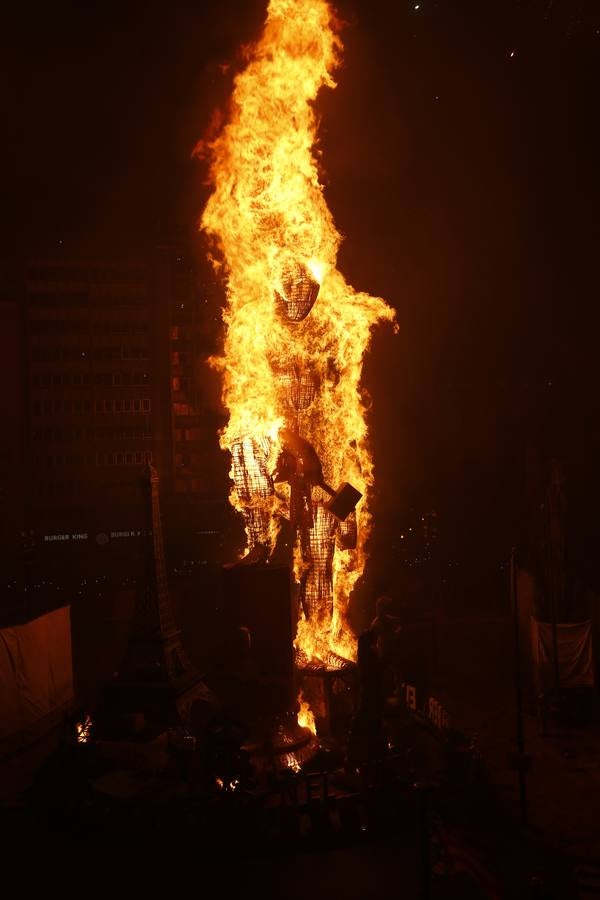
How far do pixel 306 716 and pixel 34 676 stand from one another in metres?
6.37

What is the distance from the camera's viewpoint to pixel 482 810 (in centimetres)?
1141

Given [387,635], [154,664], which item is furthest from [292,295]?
[154,664]

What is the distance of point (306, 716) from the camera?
15.3m

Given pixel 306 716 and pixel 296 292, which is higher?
pixel 296 292

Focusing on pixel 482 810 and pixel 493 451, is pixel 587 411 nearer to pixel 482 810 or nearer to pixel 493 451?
pixel 493 451

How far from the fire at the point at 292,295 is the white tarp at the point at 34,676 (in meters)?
5.62

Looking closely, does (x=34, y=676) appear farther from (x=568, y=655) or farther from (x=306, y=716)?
(x=568, y=655)

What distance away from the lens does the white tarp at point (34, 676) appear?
1625cm

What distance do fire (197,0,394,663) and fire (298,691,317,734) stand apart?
1415mm

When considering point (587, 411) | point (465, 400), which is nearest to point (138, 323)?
point (465, 400)

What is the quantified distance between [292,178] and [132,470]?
28326 mm

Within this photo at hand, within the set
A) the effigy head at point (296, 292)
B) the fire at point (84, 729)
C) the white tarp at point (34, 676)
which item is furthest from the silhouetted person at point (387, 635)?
the white tarp at point (34, 676)

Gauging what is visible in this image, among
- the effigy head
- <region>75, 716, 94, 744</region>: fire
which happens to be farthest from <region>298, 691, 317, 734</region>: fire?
the effigy head

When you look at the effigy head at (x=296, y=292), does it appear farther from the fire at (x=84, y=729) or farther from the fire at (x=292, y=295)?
the fire at (x=84, y=729)
